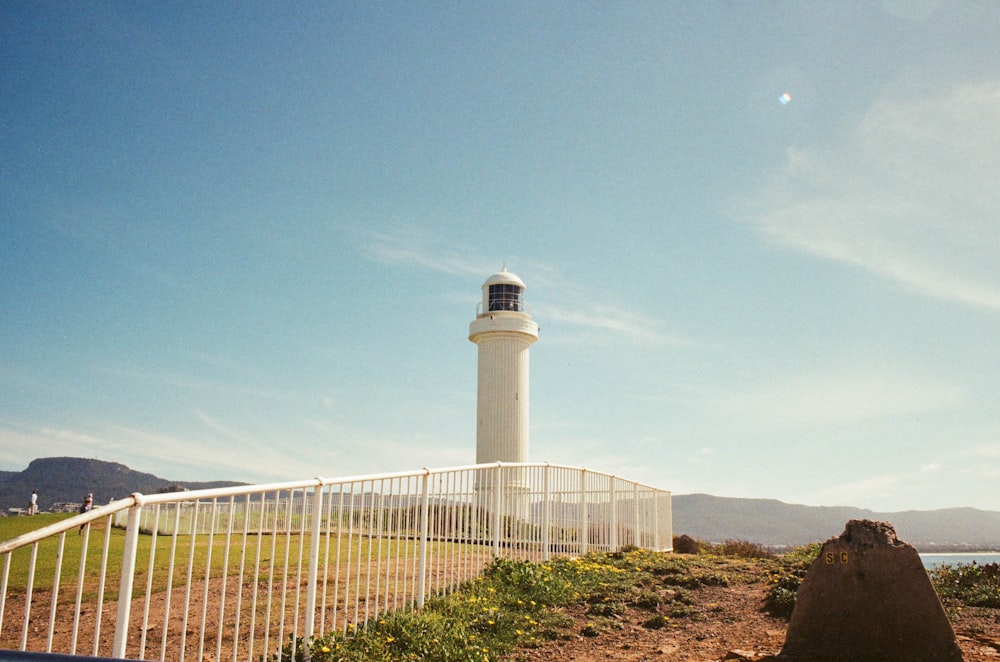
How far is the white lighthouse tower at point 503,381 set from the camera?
2594 centimetres

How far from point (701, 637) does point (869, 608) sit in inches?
70.0

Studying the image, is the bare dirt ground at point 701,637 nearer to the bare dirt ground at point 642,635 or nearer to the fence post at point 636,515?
the bare dirt ground at point 642,635

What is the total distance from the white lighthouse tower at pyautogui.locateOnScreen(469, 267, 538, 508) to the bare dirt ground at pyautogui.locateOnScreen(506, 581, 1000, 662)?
17.2 meters

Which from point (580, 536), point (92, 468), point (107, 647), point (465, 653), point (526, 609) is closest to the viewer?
point (465, 653)

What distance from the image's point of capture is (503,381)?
26266 millimetres

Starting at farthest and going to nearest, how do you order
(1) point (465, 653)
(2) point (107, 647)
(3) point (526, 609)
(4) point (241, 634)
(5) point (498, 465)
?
1. (5) point (498, 465)
2. (3) point (526, 609)
3. (2) point (107, 647)
4. (4) point (241, 634)
5. (1) point (465, 653)

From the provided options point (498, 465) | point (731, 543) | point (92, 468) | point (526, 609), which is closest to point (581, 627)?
point (526, 609)

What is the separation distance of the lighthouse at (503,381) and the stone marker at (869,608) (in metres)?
19.6

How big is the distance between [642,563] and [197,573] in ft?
21.8

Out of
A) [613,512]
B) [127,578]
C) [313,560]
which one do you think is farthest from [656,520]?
[127,578]

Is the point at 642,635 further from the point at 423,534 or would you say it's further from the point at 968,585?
the point at 968,585

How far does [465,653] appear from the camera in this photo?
5953 mm

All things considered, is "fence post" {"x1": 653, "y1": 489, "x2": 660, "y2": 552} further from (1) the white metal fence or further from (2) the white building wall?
(2) the white building wall

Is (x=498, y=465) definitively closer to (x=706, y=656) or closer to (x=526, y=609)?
(x=526, y=609)
